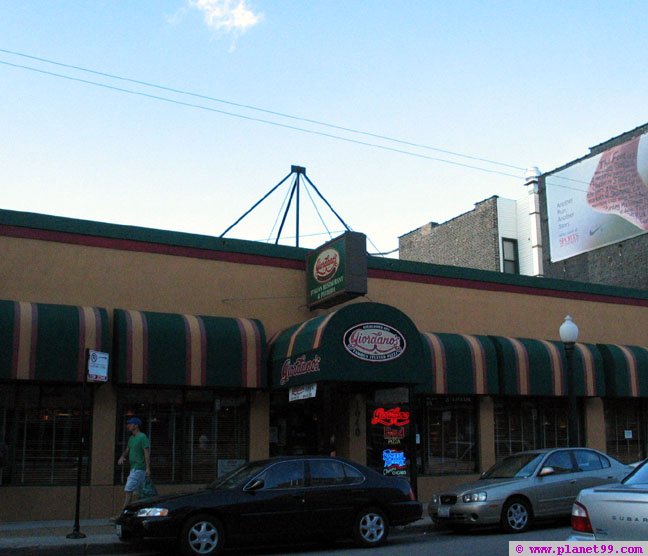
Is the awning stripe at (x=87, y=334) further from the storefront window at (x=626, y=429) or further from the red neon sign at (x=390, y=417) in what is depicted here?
the storefront window at (x=626, y=429)

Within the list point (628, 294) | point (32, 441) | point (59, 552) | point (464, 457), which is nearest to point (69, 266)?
point (32, 441)

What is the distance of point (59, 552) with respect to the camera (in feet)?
38.0

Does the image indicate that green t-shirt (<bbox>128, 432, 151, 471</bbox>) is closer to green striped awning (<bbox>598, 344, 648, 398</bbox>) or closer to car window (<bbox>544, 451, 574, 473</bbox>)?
car window (<bbox>544, 451, 574, 473</bbox>)

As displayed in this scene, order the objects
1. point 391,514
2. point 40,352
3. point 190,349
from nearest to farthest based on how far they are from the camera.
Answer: point 391,514 → point 40,352 → point 190,349

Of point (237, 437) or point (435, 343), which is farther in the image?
point (435, 343)

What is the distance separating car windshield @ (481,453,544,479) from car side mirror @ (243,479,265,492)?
4.72m

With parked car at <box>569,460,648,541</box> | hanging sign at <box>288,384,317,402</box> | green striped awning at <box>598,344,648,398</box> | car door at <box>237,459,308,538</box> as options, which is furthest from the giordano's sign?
parked car at <box>569,460,648,541</box>

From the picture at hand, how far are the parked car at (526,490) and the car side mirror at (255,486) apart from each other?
3690mm

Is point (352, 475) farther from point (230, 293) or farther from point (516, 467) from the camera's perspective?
point (230, 293)

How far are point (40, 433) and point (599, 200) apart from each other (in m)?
23.1

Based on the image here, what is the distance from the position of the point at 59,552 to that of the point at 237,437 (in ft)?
18.9

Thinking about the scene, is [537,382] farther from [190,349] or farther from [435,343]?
[190,349]

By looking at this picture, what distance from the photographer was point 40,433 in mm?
15234

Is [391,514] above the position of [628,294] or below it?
below
